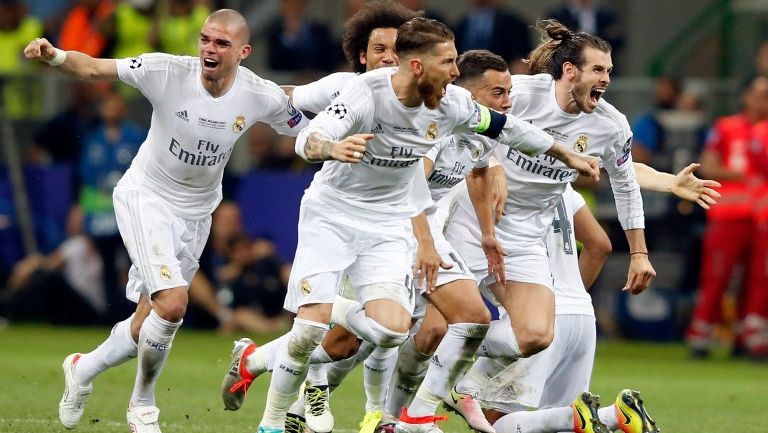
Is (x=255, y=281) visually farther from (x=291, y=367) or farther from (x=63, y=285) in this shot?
(x=291, y=367)

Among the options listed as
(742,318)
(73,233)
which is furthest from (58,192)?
(742,318)

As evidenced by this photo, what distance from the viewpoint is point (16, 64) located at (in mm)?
19234

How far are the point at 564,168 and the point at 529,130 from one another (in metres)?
0.82

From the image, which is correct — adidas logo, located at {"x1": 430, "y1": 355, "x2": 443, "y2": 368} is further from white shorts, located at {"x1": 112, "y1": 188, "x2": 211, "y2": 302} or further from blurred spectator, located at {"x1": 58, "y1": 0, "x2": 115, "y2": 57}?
blurred spectator, located at {"x1": 58, "y1": 0, "x2": 115, "y2": 57}

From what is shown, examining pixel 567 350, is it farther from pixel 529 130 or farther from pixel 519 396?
pixel 529 130

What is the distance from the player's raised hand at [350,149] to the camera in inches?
301

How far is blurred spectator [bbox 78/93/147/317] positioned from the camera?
17.2m

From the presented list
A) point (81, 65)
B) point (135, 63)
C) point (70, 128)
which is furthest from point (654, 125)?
point (81, 65)

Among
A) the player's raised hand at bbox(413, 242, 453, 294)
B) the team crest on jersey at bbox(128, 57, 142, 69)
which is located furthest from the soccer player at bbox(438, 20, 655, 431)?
the team crest on jersey at bbox(128, 57, 142, 69)

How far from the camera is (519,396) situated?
9.46m

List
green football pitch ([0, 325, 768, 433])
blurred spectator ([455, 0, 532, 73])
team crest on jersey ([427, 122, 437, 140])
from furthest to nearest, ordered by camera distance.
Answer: blurred spectator ([455, 0, 532, 73]) < green football pitch ([0, 325, 768, 433]) < team crest on jersey ([427, 122, 437, 140])

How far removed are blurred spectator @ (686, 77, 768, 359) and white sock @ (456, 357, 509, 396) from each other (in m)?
6.72

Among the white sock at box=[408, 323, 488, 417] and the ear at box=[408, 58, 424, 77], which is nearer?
the ear at box=[408, 58, 424, 77]

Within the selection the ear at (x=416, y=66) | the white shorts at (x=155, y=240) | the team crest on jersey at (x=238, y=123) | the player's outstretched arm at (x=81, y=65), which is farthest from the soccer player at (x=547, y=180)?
the player's outstretched arm at (x=81, y=65)
